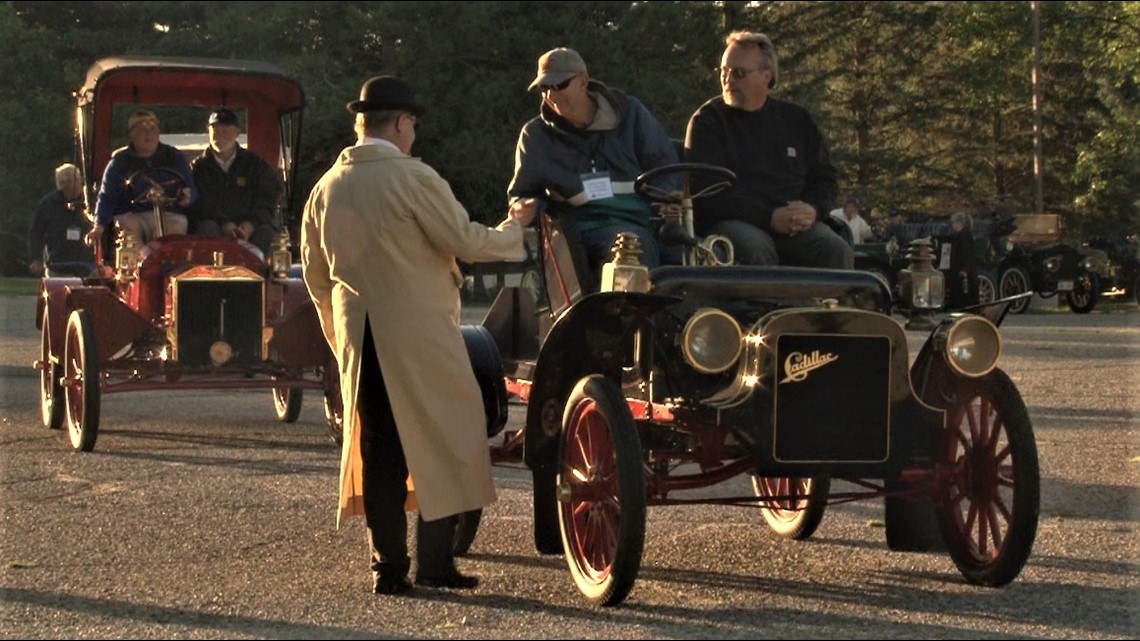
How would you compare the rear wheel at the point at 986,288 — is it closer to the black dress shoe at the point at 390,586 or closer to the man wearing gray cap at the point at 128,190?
the man wearing gray cap at the point at 128,190

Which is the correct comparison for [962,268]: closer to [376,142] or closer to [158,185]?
[158,185]

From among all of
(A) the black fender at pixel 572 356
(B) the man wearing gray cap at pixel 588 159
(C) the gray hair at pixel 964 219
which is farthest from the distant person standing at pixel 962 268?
(A) the black fender at pixel 572 356

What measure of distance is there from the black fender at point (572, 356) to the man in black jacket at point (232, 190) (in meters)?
6.20

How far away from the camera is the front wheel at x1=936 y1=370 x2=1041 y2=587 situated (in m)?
6.27

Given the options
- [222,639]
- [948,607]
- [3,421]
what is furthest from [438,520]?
[3,421]

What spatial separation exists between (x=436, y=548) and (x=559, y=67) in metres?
1.96

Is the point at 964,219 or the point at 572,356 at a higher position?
the point at 964,219

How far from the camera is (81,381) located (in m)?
11.3

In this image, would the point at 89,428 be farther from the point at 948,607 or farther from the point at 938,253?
the point at 938,253

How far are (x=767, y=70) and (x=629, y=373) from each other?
1.79m

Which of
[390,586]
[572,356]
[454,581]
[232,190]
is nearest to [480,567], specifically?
[454,581]

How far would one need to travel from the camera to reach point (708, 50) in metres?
37.7

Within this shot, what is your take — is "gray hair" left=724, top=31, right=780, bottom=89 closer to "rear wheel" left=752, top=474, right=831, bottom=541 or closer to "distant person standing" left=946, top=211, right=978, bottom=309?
"rear wheel" left=752, top=474, right=831, bottom=541

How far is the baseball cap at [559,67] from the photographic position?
738cm
